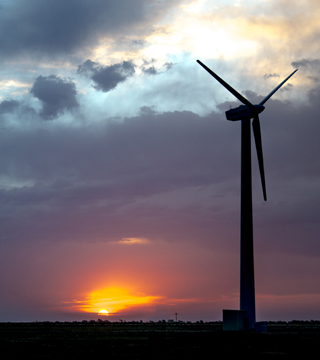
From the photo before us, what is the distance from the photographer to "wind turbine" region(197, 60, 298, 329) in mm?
75688

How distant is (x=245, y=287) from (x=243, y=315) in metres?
4.58

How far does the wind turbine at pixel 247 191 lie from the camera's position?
248ft

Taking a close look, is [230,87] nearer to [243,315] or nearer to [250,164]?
[250,164]

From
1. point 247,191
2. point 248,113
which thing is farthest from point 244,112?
point 247,191

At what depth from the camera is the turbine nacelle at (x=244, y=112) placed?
84.4m

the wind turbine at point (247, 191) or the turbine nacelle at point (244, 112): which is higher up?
the turbine nacelle at point (244, 112)

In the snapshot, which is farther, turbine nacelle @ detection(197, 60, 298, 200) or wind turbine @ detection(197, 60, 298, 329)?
turbine nacelle @ detection(197, 60, 298, 200)

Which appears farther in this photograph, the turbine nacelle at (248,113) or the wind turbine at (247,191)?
the turbine nacelle at (248,113)

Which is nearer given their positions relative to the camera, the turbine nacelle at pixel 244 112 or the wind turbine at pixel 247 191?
the wind turbine at pixel 247 191

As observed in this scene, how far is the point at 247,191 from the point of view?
7962 cm

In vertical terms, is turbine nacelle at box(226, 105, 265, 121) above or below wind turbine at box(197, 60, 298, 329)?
above

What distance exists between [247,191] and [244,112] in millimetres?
15634
